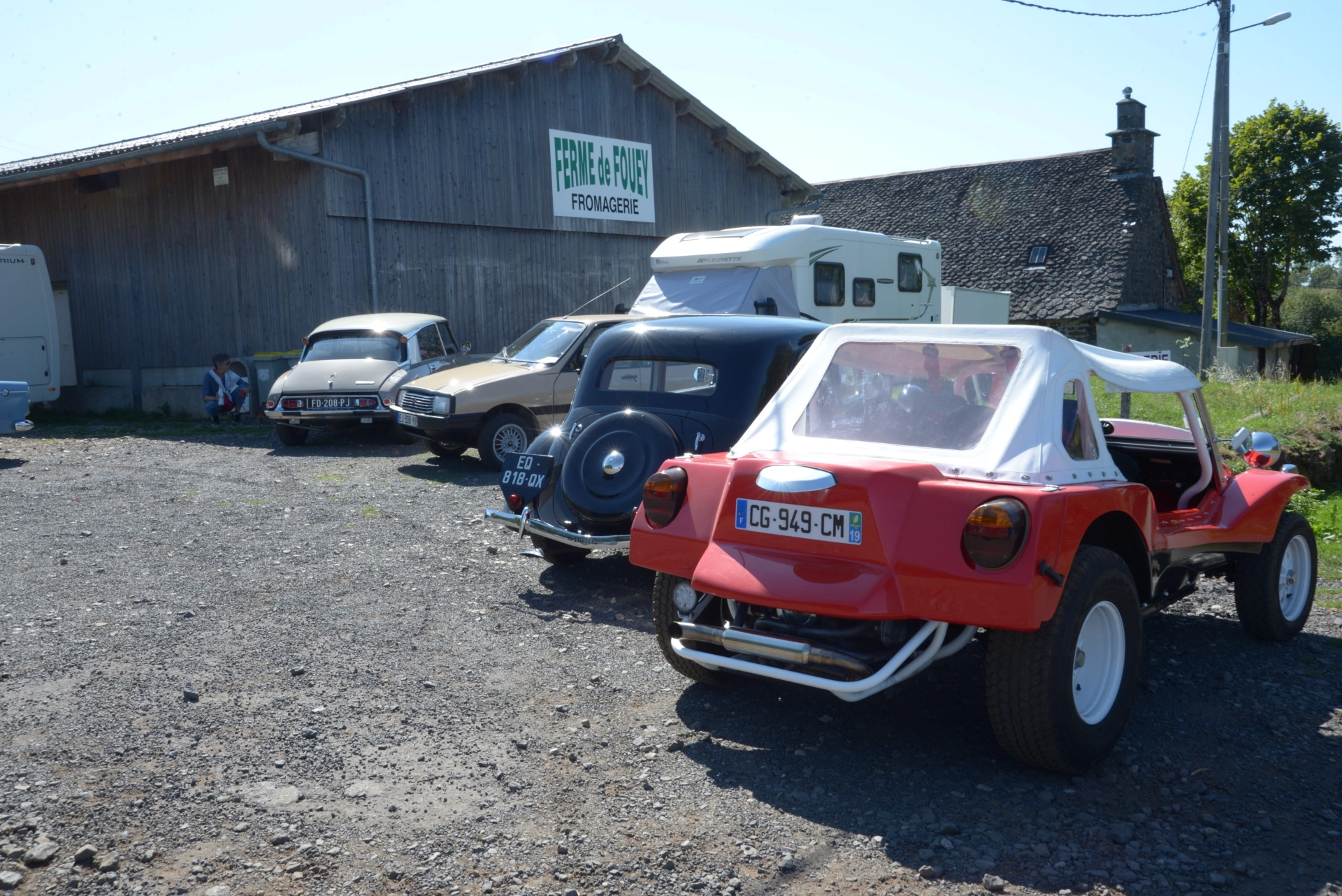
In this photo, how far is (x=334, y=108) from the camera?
15883 mm

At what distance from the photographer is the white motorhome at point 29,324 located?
633 inches

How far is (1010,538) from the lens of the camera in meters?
3.49

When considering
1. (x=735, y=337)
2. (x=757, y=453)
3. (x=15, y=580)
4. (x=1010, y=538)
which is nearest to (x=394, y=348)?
(x=15, y=580)

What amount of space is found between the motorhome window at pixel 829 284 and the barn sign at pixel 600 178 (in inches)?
267

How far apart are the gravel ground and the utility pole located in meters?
15.6

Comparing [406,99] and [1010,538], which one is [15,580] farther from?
[406,99]

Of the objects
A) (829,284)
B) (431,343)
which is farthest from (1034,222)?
(431,343)

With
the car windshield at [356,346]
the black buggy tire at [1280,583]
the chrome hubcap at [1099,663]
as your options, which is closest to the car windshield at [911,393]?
the chrome hubcap at [1099,663]

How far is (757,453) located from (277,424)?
11.0 meters

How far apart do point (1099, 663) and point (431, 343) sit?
1151 centimetres

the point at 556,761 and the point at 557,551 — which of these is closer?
the point at 556,761

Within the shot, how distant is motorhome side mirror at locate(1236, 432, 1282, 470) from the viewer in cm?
540

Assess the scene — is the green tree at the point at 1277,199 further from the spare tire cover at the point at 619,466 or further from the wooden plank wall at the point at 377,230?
the spare tire cover at the point at 619,466

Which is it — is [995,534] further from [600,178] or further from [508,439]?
[600,178]
